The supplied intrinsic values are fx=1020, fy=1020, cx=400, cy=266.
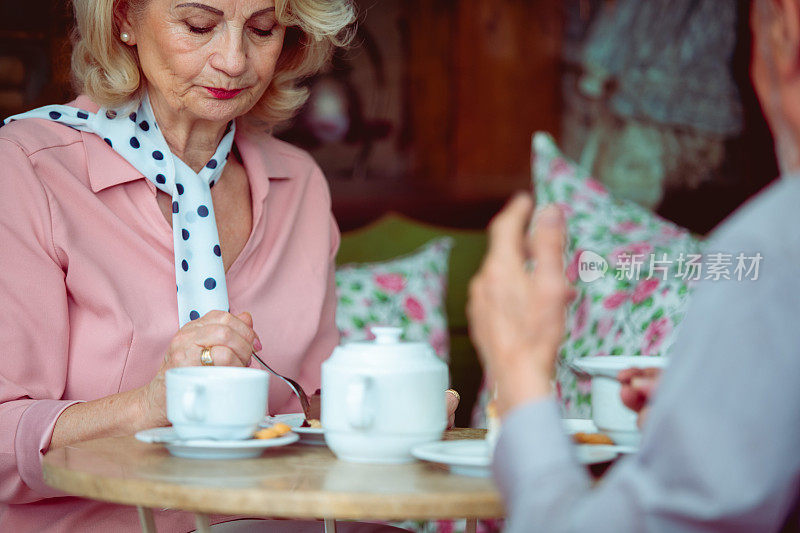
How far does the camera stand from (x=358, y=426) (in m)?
1.13

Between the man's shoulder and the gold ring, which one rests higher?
the man's shoulder

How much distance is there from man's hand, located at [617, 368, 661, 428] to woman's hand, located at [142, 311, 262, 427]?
1.80 ft

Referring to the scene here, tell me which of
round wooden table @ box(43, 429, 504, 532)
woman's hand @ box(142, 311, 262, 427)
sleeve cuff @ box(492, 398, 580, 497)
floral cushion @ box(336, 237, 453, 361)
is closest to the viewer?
sleeve cuff @ box(492, 398, 580, 497)

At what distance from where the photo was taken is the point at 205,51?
1.84 meters

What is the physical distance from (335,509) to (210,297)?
0.92 m

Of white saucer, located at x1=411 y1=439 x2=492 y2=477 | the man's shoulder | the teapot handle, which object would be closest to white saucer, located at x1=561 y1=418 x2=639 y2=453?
white saucer, located at x1=411 y1=439 x2=492 y2=477

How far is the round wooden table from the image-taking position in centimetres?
100

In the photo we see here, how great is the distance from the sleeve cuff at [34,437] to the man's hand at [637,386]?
0.83m

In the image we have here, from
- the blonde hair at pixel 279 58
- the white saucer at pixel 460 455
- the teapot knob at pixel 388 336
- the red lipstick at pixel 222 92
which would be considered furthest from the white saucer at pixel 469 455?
the blonde hair at pixel 279 58

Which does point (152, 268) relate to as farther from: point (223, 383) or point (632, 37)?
point (632, 37)

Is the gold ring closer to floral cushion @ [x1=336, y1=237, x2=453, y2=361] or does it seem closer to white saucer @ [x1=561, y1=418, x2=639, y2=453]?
white saucer @ [x1=561, y1=418, x2=639, y2=453]

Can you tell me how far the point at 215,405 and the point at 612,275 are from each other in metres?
1.84

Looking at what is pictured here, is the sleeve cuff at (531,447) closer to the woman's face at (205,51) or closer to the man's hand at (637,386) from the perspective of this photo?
the man's hand at (637,386)

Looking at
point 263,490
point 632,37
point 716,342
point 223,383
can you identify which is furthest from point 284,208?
point 632,37
